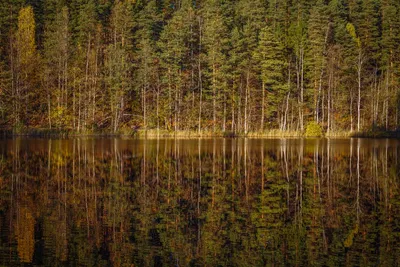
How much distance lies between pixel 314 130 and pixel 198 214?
46.3m

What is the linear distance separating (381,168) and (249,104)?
3848cm

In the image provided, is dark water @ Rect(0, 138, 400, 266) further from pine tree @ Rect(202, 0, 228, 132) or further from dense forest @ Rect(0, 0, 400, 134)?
dense forest @ Rect(0, 0, 400, 134)

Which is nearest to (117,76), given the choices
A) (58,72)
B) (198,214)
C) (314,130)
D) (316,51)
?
(58,72)

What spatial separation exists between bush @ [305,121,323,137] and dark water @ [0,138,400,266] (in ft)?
107

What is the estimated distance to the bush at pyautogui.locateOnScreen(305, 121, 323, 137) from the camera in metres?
59.1

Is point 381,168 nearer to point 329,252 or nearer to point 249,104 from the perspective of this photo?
point 329,252

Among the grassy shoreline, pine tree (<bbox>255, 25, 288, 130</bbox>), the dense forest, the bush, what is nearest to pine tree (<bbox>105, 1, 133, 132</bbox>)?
the dense forest

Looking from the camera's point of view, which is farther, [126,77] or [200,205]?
[126,77]

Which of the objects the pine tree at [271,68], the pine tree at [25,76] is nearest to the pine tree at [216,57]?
the pine tree at [271,68]

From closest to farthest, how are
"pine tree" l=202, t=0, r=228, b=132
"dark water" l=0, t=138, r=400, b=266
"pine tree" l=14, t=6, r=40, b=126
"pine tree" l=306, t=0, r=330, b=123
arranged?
1. "dark water" l=0, t=138, r=400, b=266
2. "pine tree" l=14, t=6, r=40, b=126
3. "pine tree" l=202, t=0, r=228, b=132
4. "pine tree" l=306, t=0, r=330, b=123

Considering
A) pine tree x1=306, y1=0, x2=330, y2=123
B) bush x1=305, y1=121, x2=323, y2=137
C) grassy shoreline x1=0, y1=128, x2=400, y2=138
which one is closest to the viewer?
grassy shoreline x1=0, y1=128, x2=400, y2=138

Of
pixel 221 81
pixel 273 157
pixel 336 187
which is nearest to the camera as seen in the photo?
pixel 336 187

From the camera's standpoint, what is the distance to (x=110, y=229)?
13.0 m

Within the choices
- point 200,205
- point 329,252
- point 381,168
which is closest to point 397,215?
point 329,252
